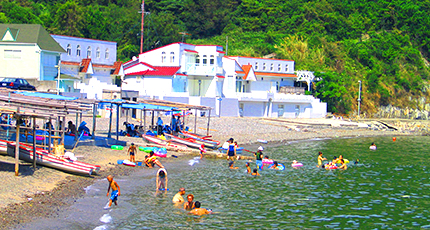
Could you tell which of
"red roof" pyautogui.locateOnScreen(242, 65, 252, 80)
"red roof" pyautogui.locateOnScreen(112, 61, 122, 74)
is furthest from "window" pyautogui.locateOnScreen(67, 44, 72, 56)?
"red roof" pyautogui.locateOnScreen(242, 65, 252, 80)

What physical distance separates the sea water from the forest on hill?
142 ft

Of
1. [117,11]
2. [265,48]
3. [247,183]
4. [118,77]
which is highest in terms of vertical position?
[117,11]

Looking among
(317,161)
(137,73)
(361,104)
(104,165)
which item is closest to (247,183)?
(104,165)

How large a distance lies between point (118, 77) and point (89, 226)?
171ft

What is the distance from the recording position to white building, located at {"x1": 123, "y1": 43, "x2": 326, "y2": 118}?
59.3m

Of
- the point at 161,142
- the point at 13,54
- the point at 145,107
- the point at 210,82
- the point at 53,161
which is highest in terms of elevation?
the point at 13,54

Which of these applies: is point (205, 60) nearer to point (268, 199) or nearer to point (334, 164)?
point (334, 164)

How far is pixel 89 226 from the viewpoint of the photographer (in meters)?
16.9

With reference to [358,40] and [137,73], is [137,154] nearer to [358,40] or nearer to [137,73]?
[137,73]

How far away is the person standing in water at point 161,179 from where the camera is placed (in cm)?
2264

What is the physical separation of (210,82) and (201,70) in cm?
182

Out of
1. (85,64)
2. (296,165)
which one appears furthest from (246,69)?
(296,165)

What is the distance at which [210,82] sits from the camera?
6219 cm

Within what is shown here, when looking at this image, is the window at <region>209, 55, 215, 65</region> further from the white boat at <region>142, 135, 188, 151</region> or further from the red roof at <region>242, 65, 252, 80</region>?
the white boat at <region>142, 135, 188, 151</region>
